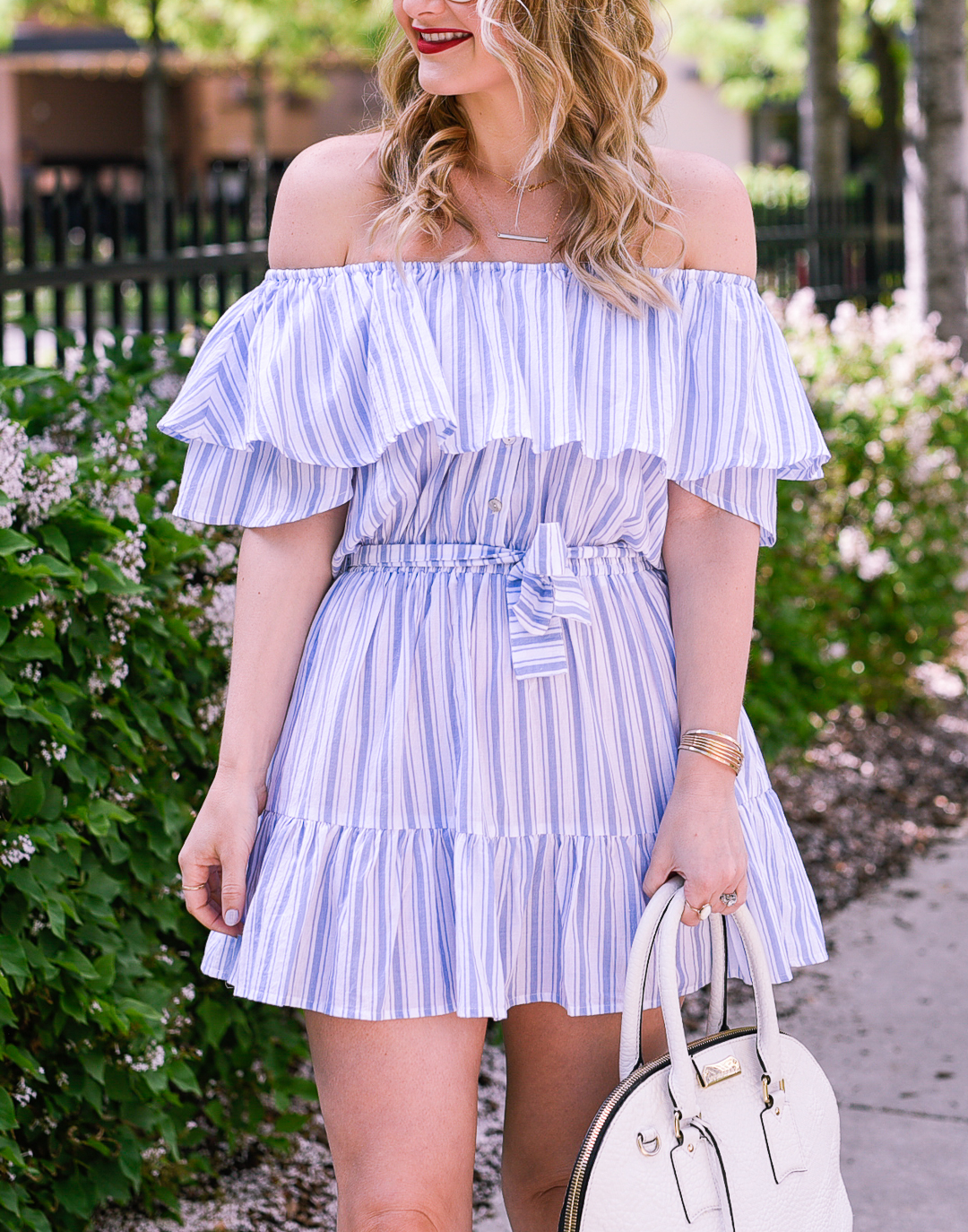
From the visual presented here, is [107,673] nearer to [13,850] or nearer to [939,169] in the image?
[13,850]

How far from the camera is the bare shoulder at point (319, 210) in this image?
179cm

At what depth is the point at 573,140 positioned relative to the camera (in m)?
1.84

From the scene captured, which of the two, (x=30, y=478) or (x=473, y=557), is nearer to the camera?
(x=473, y=557)

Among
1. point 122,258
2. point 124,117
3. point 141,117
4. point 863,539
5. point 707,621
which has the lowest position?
point 707,621

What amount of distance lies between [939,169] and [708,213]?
6.19m

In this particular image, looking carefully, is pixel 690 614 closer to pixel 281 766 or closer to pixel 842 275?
pixel 281 766

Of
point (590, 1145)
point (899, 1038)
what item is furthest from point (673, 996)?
point (899, 1038)

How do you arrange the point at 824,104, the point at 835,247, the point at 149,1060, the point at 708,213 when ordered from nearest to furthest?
the point at 708,213, the point at 149,1060, the point at 835,247, the point at 824,104

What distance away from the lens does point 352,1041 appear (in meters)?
1.66

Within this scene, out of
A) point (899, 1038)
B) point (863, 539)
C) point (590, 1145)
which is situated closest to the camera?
point (590, 1145)

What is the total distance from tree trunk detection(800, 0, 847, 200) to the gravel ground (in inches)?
205

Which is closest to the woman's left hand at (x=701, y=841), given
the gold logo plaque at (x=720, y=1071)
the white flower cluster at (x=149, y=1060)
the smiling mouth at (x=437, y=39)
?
the gold logo plaque at (x=720, y=1071)

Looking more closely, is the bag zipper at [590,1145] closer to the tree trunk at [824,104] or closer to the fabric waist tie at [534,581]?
the fabric waist tie at [534,581]

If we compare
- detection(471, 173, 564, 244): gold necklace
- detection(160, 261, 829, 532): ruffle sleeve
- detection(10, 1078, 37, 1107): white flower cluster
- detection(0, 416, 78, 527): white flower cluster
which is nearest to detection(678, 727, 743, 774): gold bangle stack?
detection(160, 261, 829, 532): ruffle sleeve
